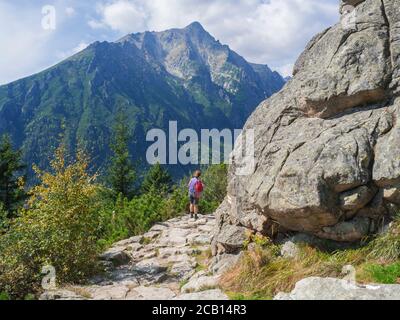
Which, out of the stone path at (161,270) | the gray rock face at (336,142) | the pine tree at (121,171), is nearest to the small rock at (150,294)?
the stone path at (161,270)

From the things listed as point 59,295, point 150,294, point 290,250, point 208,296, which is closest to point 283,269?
point 290,250

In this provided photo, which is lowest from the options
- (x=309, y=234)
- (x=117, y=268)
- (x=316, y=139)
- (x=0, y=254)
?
(x=117, y=268)

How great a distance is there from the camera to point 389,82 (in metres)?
9.09

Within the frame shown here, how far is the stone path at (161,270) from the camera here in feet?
30.2

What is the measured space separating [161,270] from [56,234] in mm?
3451

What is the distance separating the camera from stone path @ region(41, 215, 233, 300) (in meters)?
9.22

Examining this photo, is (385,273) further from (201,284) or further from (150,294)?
(150,294)

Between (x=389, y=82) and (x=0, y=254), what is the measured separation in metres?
10.3

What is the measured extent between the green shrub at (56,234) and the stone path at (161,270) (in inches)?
30.2

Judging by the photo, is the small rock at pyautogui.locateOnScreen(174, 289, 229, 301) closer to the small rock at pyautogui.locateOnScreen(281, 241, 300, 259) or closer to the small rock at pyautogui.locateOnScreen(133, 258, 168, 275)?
the small rock at pyautogui.locateOnScreen(281, 241, 300, 259)

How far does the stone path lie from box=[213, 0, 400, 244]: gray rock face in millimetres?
1570
